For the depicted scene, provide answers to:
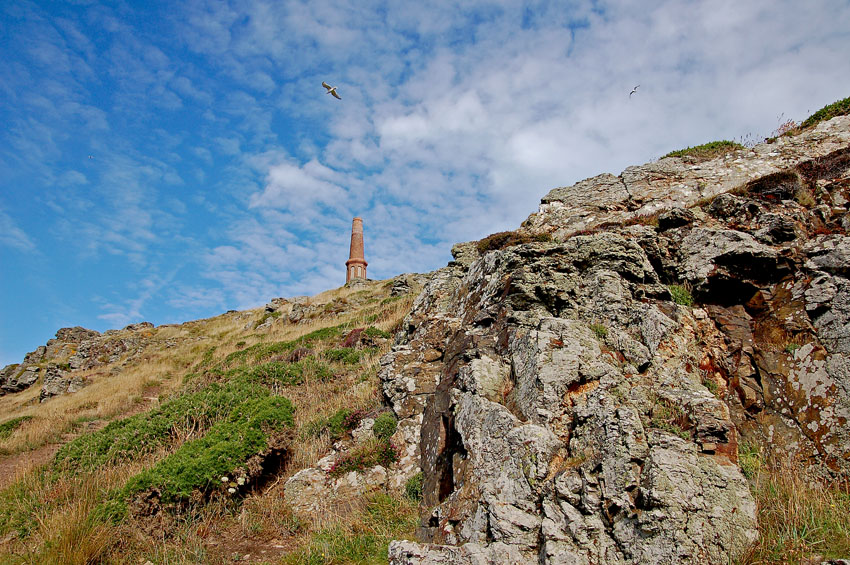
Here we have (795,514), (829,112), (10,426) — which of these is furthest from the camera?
(10,426)

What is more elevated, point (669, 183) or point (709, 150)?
point (709, 150)

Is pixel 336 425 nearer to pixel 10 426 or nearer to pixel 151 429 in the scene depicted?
pixel 151 429

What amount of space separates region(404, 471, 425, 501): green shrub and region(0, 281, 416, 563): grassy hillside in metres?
0.18

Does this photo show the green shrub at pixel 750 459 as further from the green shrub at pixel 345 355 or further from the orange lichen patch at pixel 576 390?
the green shrub at pixel 345 355

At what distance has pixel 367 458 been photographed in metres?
7.20

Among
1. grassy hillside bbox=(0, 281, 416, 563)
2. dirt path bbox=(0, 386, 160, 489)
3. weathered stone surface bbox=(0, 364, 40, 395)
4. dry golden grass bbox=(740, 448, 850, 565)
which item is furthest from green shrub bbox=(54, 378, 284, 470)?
weathered stone surface bbox=(0, 364, 40, 395)

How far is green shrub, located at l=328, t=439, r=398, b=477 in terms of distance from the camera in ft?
23.2

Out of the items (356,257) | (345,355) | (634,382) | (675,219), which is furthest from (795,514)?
(356,257)

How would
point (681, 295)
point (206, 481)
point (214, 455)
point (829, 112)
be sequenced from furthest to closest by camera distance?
point (829, 112), point (214, 455), point (681, 295), point (206, 481)

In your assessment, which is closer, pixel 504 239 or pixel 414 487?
pixel 414 487

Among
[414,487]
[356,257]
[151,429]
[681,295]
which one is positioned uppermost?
[356,257]

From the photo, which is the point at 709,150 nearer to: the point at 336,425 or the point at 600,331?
the point at 600,331

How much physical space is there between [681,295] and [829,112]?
1158 centimetres

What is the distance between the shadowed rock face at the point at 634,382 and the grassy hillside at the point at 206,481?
1.33m
